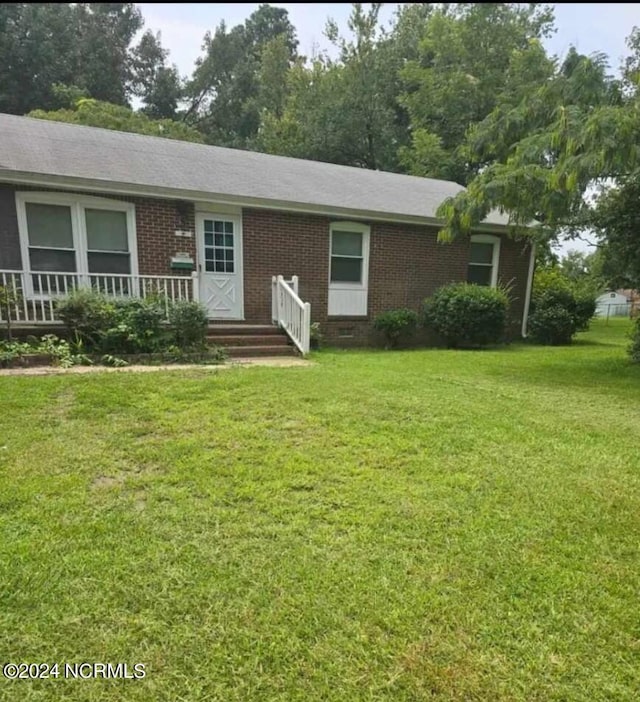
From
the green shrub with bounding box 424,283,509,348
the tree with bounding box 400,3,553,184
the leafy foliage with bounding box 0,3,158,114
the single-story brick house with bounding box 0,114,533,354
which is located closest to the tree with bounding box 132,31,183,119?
the leafy foliage with bounding box 0,3,158,114

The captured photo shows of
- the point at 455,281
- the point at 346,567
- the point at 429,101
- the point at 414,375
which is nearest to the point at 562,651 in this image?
the point at 346,567

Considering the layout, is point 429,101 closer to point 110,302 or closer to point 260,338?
point 260,338

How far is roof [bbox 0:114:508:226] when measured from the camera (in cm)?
800

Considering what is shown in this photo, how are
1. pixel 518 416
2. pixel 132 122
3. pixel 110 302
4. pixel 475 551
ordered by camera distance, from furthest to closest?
pixel 132 122 < pixel 110 302 < pixel 518 416 < pixel 475 551

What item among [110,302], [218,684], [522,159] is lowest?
[218,684]

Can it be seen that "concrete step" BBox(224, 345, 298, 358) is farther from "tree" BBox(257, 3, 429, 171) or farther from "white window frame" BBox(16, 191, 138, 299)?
"tree" BBox(257, 3, 429, 171)

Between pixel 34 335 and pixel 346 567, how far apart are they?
6.90 meters

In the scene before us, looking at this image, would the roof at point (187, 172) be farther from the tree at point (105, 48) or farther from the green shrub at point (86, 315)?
the tree at point (105, 48)

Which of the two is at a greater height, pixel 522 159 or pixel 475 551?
pixel 522 159

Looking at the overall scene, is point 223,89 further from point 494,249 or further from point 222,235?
point 222,235

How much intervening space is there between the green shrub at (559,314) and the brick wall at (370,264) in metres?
0.92

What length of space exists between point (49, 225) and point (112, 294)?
68.8 inches

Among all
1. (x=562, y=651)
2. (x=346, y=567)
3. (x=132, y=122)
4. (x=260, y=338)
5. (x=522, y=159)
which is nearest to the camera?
(x=562, y=651)

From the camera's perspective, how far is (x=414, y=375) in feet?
21.3
